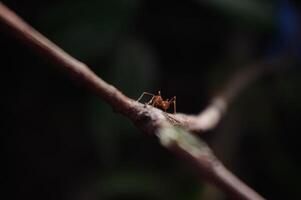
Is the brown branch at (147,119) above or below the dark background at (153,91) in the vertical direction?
below

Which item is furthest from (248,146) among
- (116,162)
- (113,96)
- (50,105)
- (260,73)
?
(113,96)

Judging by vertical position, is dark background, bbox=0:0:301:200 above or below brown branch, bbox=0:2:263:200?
above

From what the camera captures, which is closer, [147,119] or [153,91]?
[147,119]

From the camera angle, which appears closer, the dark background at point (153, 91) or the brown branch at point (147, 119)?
the brown branch at point (147, 119)

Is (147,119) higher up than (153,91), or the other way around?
(153,91)
